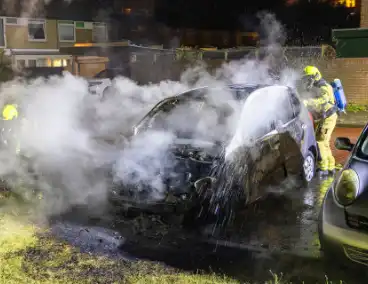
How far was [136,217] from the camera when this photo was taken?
19.6 feet

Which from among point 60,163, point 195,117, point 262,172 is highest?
point 195,117

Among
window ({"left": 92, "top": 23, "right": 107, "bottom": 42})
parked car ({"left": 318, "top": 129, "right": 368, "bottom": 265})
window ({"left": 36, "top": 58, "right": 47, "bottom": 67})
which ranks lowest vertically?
window ({"left": 36, "top": 58, "right": 47, "bottom": 67})

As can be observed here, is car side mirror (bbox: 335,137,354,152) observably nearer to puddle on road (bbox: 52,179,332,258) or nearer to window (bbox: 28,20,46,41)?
puddle on road (bbox: 52,179,332,258)

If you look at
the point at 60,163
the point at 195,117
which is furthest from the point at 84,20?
the point at 195,117

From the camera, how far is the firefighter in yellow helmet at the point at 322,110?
26.3ft

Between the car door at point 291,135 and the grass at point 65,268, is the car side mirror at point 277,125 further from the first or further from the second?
the grass at point 65,268

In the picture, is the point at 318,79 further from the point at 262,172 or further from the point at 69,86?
the point at 69,86

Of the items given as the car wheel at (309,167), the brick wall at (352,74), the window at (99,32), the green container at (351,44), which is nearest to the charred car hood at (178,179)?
the car wheel at (309,167)

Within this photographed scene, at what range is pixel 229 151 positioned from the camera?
18.8ft

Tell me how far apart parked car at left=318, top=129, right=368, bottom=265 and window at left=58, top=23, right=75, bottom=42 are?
88.4 ft

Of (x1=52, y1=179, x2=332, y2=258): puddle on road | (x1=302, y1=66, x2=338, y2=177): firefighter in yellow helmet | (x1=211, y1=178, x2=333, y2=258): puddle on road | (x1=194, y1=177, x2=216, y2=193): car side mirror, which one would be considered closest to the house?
(x1=302, y1=66, x2=338, y2=177): firefighter in yellow helmet

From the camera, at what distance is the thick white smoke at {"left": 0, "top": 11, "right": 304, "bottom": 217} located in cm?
617

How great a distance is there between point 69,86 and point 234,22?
24979 millimetres

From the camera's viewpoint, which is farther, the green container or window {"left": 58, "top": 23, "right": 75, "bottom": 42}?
window {"left": 58, "top": 23, "right": 75, "bottom": 42}
